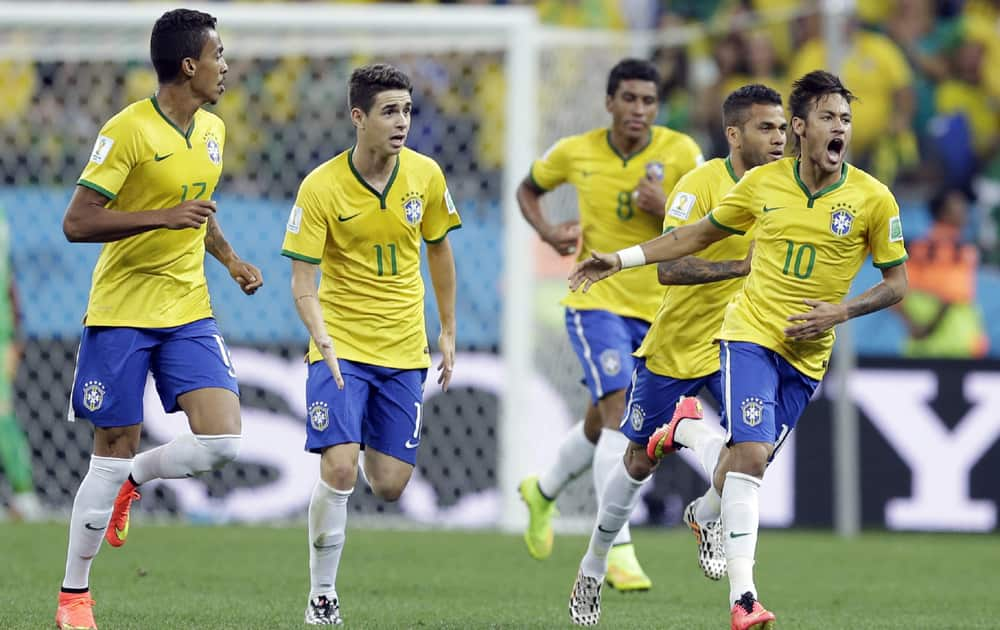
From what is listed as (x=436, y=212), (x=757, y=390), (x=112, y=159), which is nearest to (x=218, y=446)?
(x=112, y=159)

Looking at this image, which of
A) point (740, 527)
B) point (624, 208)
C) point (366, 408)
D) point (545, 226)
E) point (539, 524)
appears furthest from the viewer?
point (539, 524)

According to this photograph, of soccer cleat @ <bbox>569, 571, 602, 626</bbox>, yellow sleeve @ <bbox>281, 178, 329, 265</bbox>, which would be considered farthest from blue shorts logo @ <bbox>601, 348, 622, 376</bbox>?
yellow sleeve @ <bbox>281, 178, 329, 265</bbox>

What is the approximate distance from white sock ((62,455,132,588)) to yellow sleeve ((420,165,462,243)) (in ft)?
5.32

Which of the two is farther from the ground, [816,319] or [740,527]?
[816,319]

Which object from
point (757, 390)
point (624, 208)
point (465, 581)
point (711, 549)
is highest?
point (624, 208)

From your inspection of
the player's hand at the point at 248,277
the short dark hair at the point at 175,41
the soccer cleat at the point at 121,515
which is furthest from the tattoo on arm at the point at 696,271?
the soccer cleat at the point at 121,515

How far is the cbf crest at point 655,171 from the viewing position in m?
8.76

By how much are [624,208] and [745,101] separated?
1576 millimetres

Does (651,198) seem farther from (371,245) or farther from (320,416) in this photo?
(320,416)

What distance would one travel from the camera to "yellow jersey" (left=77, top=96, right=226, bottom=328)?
20.7 feet

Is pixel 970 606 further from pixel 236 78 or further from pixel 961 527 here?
pixel 236 78

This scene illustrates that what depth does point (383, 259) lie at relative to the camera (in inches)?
275

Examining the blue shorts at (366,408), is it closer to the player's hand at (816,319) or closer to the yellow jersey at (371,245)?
the yellow jersey at (371,245)

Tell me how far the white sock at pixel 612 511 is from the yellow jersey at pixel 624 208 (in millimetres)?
1710
